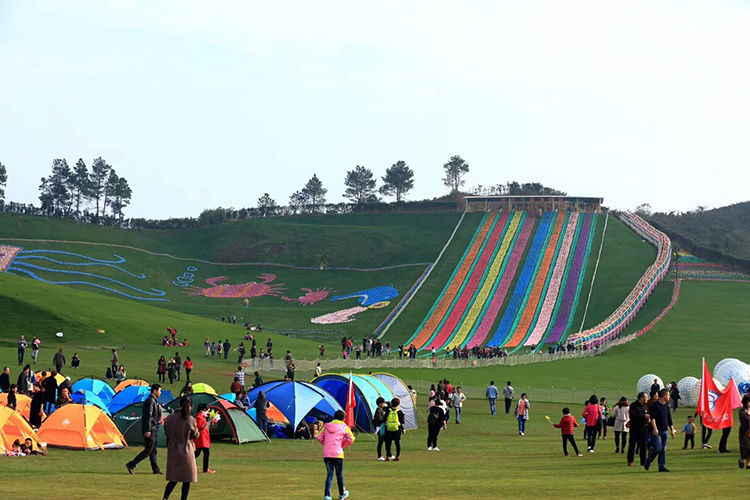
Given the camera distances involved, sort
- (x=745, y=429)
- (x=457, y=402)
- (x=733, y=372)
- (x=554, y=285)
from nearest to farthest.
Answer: (x=745, y=429)
(x=457, y=402)
(x=733, y=372)
(x=554, y=285)

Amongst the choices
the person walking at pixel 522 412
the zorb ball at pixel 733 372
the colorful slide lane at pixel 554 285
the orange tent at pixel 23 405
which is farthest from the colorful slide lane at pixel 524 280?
the orange tent at pixel 23 405

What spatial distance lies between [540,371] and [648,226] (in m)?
69.7

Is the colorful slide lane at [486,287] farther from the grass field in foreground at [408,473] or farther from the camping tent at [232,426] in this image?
the grass field in foreground at [408,473]

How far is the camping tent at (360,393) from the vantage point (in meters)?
35.4

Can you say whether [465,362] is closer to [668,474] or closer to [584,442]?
[584,442]

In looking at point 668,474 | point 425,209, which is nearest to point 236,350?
point 668,474

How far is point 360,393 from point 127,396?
331 inches

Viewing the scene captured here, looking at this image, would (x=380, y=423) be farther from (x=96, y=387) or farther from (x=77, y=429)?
(x=96, y=387)

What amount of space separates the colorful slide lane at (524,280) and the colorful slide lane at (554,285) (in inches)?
86.0

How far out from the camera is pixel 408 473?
22.2 meters

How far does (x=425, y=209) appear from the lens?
497ft

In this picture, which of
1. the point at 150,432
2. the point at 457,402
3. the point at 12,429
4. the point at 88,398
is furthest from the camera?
the point at 457,402

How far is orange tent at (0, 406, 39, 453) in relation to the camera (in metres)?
24.6

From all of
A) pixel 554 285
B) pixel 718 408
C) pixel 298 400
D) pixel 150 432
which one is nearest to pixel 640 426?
pixel 718 408
